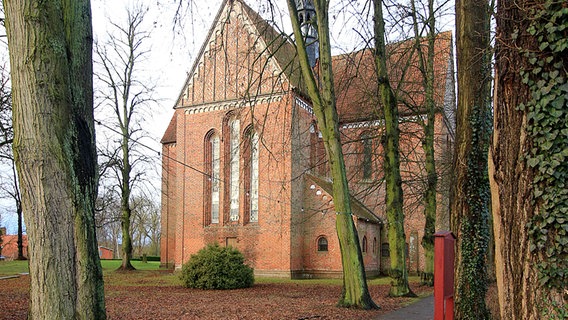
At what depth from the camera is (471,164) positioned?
8406mm

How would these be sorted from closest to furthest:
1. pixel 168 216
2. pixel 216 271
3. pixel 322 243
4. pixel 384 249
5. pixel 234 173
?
1. pixel 216 271
2. pixel 322 243
3. pixel 234 173
4. pixel 384 249
5. pixel 168 216

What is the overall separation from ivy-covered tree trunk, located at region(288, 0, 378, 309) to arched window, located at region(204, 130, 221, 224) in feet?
51.8

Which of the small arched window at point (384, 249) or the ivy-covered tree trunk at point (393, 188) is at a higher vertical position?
the ivy-covered tree trunk at point (393, 188)

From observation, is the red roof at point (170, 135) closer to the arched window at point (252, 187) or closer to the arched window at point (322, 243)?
the arched window at point (252, 187)

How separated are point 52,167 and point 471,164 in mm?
6362

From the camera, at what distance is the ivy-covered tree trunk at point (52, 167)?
509 centimetres

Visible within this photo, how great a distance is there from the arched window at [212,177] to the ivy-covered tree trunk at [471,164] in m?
20.5

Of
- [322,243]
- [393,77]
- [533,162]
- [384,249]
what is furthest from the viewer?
[384,249]

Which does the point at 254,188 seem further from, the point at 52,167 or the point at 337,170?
the point at 52,167

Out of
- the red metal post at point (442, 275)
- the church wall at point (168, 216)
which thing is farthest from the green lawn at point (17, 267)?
the red metal post at point (442, 275)

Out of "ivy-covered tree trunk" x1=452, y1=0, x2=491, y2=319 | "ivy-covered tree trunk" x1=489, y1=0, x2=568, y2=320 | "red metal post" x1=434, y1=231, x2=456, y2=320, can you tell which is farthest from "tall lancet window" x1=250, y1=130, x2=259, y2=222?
"ivy-covered tree trunk" x1=489, y1=0, x2=568, y2=320

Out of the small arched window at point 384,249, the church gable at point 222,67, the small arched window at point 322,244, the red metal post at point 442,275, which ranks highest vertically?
the church gable at point 222,67

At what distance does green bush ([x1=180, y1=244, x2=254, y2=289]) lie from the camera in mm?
18891

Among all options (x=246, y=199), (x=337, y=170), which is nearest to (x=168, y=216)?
(x=246, y=199)
